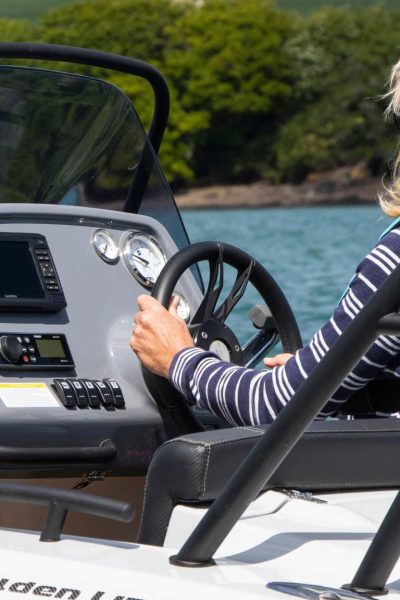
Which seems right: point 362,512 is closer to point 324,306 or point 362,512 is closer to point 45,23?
point 324,306

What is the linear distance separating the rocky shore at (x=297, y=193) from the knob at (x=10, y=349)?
56979 millimetres

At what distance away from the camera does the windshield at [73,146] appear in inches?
110

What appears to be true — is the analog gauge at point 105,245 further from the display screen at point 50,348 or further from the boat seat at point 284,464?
the boat seat at point 284,464

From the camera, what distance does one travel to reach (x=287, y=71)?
237ft

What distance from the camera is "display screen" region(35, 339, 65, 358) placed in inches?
93.0

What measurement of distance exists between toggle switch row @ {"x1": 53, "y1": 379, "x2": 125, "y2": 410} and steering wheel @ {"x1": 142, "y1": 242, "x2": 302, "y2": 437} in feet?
0.26

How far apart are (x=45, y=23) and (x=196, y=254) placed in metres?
65.1

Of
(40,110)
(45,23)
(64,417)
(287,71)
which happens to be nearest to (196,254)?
(64,417)

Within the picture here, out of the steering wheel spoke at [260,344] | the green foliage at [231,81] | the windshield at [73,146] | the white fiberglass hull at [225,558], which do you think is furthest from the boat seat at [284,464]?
the green foliage at [231,81]

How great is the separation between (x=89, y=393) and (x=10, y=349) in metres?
0.17

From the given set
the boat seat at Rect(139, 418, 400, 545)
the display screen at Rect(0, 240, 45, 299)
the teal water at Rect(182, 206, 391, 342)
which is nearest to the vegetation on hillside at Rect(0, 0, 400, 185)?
the teal water at Rect(182, 206, 391, 342)

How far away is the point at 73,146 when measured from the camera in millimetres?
2922

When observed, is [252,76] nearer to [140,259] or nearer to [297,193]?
[297,193]

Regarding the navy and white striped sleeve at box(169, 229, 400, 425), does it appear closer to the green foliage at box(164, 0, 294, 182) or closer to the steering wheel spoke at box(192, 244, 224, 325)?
the steering wheel spoke at box(192, 244, 224, 325)
